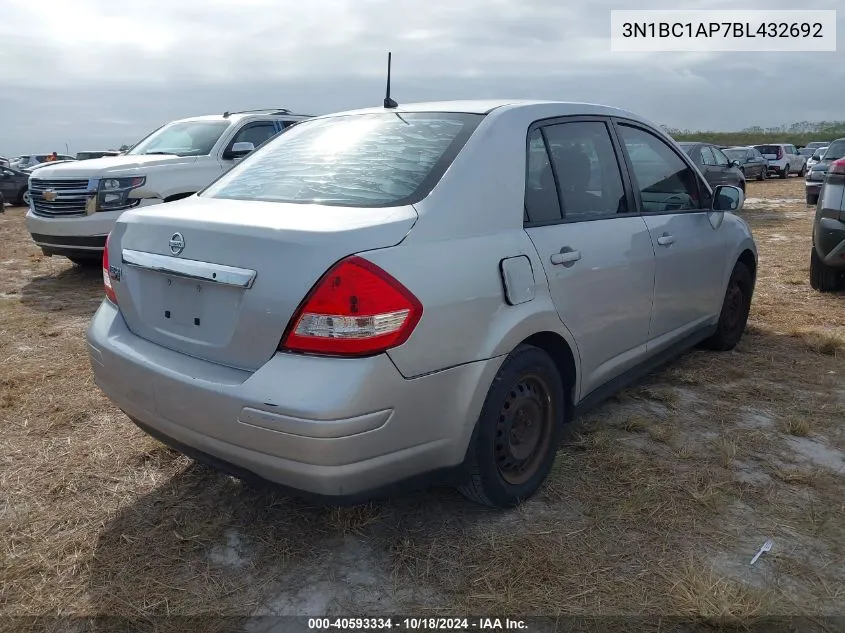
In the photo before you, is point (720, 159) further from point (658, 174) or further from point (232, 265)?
point (232, 265)

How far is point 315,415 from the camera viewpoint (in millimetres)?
2121

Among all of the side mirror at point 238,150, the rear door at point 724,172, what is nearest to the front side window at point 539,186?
the side mirror at point 238,150

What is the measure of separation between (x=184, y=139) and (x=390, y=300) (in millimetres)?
7035

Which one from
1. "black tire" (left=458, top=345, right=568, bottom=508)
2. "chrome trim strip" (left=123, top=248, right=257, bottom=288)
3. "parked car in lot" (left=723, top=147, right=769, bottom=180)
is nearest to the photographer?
"chrome trim strip" (left=123, top=248, right=257, bottom=288)

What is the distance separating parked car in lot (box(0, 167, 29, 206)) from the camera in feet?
60.2

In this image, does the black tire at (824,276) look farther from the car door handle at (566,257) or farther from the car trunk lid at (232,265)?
the car trunk lid at (232,265)

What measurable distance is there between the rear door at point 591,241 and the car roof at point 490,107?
0.07m

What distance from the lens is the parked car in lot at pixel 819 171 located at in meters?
15.1

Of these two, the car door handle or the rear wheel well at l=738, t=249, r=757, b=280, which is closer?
the car door handle

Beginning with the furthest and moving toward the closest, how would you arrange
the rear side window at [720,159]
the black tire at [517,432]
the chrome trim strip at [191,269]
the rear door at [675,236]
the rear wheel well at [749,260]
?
1. the rear side window at [720,159]
2. the rear wheel well at [749,260]
3. the rear door at [675,236]
4. the black tire at [517,432]
5. the chrome trim strip at [191,269]

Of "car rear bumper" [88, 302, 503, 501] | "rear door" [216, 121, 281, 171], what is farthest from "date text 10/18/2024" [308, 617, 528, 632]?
"rear door" [216, 121, 281, 171]

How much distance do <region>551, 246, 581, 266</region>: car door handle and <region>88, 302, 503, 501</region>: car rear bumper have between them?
56 centimetres

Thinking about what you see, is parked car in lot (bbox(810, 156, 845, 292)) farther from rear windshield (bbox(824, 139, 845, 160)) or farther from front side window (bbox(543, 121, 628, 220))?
rear windshield (bbox(824, 139, 845, 160))

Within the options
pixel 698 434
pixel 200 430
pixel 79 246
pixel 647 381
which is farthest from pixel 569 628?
pixel 79 246
